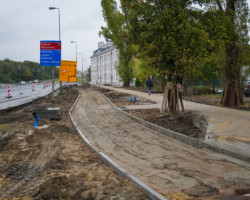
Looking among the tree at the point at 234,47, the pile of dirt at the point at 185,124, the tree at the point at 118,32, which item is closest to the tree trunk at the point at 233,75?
the tree at the point at 234,47

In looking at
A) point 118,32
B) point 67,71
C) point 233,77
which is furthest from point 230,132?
point 118,32

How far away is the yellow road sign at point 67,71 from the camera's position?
3266 cm

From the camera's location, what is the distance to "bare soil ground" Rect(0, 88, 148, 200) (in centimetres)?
420

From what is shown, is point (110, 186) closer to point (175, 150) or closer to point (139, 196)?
point (139, 196)

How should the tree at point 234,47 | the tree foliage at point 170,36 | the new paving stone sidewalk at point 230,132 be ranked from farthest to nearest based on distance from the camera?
the tree at point 234,47 < the tree foliage at point 170,36 < the new paving stone sidewalk at point 230,132

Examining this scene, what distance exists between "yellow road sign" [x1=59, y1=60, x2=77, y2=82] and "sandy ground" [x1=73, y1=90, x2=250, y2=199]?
80.4ft

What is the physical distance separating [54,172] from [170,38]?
25.3 feet

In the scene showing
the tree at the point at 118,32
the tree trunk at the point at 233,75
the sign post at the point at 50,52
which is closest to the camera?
the tree trunk at the point at 233,75

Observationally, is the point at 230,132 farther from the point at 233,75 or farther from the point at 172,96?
the point at 233,75

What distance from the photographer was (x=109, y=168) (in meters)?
5.44

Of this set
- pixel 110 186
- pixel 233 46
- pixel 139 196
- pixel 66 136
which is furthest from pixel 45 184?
pixel 233 46

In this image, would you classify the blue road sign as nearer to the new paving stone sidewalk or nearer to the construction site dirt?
the construction site dirt

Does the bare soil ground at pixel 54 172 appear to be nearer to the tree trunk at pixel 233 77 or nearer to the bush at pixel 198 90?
the tree trunk at pixel 233 77

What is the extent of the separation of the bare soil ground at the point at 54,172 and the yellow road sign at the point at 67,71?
81.7ft
